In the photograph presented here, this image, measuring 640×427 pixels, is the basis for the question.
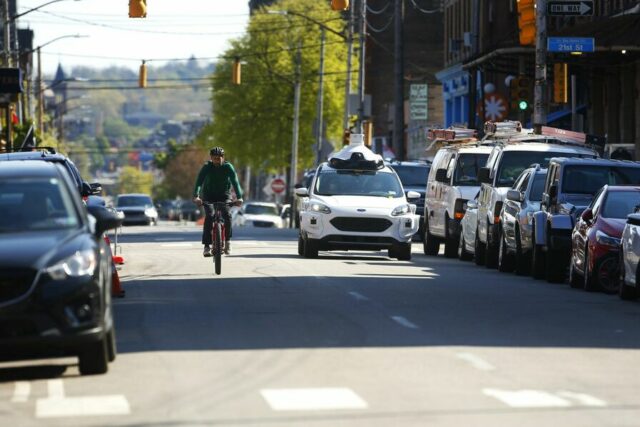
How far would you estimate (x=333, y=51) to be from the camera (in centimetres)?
10569

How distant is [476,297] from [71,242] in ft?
29.9

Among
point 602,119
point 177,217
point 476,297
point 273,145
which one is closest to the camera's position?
point 476,297

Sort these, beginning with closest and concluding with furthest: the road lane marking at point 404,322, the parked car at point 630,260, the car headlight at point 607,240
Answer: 1. the road lane marking at point 404,322
2. the parked car at point 630,260
3. the car headlight at point 607,240

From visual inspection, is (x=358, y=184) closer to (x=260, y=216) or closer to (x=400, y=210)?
(x=400, y=210)

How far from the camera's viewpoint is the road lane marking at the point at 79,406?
36.1 ft

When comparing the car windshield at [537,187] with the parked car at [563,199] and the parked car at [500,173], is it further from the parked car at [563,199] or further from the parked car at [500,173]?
the parked car at [500,173]

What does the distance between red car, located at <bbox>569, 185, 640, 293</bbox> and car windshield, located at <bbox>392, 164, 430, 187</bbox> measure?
67.5 feet

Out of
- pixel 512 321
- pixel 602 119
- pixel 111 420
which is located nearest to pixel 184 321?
pixel 512 321

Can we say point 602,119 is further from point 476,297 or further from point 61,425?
point 61,425

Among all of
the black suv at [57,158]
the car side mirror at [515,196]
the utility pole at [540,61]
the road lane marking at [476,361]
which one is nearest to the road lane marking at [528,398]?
the road lane marking at [476,361]

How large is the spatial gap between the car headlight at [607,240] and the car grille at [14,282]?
39.7 ft

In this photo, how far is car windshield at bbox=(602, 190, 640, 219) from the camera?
2384 centimetres

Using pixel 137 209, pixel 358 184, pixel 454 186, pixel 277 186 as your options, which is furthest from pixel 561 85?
pixel 277 186

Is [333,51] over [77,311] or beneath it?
over
